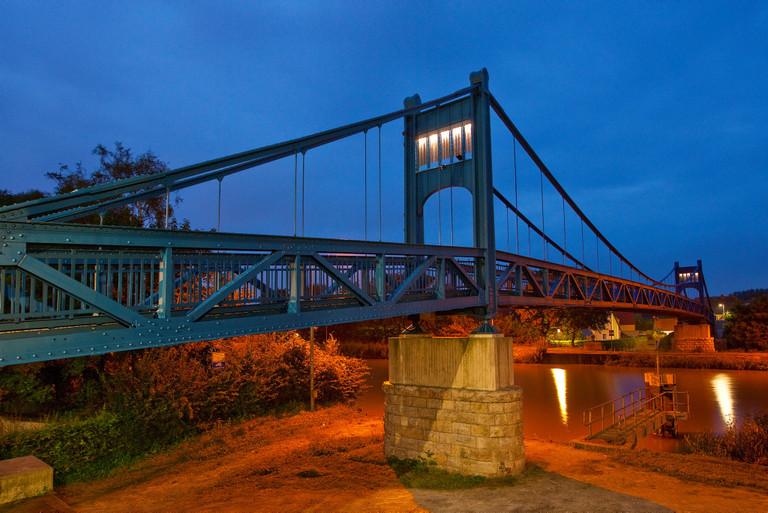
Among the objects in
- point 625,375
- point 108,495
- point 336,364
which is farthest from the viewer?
point 625,375

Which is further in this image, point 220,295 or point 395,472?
point 395,472

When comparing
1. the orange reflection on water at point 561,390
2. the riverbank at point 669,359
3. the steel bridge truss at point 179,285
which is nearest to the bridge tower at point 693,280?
the riverbank at point 669,359

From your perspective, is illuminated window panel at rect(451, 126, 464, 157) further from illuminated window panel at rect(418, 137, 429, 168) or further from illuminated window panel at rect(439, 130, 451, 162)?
illuminated window panel at rect(418, 137, 429, 168)

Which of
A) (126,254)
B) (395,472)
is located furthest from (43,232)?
(395,472)

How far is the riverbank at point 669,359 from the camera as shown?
39.7 metres

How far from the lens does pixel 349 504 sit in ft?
28.0

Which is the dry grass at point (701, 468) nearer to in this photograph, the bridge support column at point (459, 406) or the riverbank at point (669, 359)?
the bridge support column at point (459, 406)

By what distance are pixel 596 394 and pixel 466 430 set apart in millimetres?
22274

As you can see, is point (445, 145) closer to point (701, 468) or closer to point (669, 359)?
point (701, 468)

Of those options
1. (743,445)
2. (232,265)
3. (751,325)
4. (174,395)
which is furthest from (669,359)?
(232,265)

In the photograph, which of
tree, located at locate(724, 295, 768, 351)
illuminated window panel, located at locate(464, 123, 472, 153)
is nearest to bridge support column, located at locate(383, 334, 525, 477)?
illuminated window panel, located at locate(464, 123, 472, 153)

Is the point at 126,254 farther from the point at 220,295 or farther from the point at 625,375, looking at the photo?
the point at 625,375

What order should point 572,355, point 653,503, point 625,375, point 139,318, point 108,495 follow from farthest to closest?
point 572,355 < point 625,375 < point 108,495 < point 653,503 < point 139,318

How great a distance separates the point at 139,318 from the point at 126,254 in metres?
0.79
